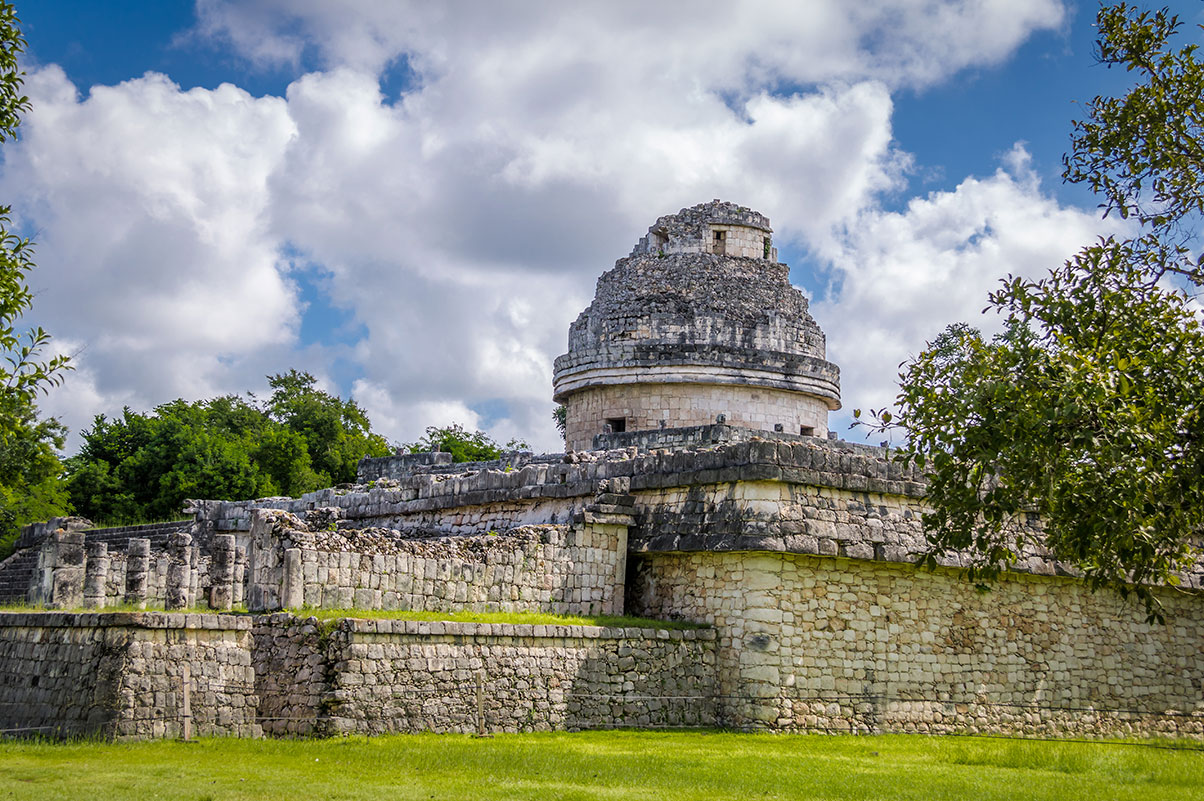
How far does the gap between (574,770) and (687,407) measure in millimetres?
12130

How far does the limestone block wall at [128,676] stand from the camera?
37.5ft

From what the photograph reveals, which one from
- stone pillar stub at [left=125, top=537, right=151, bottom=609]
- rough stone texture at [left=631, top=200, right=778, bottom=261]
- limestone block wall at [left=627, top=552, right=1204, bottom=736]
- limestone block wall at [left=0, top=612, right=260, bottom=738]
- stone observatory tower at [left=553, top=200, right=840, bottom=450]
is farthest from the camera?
rough stone texture at [left=631, top=200, right=778, bottom=261]

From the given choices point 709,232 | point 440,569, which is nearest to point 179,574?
point 440,569

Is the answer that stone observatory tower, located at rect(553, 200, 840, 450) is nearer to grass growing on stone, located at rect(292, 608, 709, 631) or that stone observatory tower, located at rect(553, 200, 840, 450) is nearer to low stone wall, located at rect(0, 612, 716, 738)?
grass growing on stone, located at rect(292, 608, 709, 631)

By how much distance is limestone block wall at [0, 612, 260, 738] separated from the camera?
11422mm

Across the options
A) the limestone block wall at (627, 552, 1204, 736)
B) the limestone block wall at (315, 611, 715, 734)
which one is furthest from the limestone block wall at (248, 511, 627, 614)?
the limestone block wall at (315, 611, 715, 734)

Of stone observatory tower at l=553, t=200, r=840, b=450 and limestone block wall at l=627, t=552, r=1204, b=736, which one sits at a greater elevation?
stone observatory tower at l=553, t=200, r=840, b=450

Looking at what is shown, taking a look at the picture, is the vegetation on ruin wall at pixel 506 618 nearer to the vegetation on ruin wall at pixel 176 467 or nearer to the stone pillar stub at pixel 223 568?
the stone pillar stub at pixel 223 568

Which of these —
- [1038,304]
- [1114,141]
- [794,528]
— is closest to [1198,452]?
[1038,304]

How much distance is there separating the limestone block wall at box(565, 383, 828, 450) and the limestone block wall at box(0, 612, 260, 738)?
35.7ft

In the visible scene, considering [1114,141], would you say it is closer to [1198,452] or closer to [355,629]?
[1198,452]

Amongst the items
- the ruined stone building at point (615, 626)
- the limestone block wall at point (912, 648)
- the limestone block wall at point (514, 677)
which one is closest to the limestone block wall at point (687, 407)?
the ruined stone building at point (615, 626)

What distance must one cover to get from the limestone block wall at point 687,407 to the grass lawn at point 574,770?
9.67m

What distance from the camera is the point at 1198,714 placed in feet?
61.0
